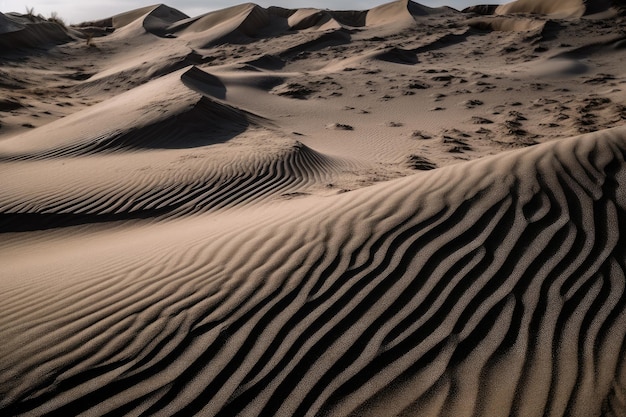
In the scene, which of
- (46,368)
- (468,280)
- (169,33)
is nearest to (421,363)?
(468,280)

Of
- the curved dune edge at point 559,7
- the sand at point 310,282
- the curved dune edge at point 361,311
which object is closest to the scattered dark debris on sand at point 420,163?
the sand at point 310,282

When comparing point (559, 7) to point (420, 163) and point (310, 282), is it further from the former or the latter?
point (310, 282)

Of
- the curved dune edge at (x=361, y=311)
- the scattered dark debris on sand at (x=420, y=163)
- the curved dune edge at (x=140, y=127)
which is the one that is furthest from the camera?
the curved dune edge at (x=140, y=127)

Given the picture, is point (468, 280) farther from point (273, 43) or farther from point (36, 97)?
point (273, 43)

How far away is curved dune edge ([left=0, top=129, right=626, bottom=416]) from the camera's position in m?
2.37

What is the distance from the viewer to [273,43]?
983 inches

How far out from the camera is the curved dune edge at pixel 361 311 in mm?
2371

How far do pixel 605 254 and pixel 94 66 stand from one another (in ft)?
82.2

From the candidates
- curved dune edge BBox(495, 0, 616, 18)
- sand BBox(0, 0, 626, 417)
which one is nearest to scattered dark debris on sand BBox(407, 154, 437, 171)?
sand BBox(0, 0, 626, 417)

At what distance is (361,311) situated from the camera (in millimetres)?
2881

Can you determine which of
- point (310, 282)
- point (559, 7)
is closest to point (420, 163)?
point (310, 282)

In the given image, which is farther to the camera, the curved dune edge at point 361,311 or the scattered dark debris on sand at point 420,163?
the scattered dark debris on sand at point 420,163

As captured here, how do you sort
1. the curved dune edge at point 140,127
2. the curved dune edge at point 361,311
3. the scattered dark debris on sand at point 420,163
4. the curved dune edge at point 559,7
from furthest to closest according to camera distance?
1. the curved dune edge at point 559,7
2. the curved dune edge at point 140,127
3. the scattered dark debris on sand at point 420,163
4. the curved dune edge at point 361,311

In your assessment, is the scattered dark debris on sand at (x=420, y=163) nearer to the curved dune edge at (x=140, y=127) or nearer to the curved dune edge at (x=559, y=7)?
the curved dune edge at (x=140, y=127)
